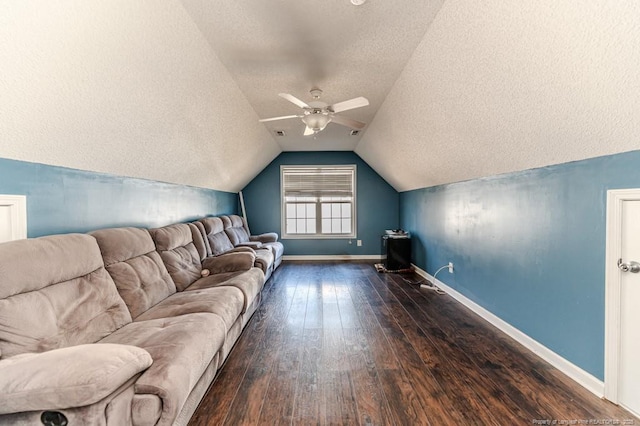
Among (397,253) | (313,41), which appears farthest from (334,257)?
(313,41)

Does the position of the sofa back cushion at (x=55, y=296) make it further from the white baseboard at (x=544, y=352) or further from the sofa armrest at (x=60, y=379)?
the white baseboard at (x=544, y=352)

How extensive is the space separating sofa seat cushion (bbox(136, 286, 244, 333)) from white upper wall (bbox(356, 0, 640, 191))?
2594 millimetres

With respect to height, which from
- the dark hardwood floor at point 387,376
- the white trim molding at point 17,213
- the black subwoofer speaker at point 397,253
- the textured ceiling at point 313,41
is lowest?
the dark hardwood floor at point 387,376

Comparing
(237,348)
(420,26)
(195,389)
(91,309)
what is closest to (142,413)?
(195,389)

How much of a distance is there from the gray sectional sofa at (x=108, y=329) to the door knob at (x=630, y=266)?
258cm

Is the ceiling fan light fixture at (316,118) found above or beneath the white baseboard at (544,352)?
above

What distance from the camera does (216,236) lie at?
13.8ft

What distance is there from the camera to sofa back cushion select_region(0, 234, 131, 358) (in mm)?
1313

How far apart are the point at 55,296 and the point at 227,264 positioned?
1740mm

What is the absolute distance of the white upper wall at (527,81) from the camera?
53.1 inches

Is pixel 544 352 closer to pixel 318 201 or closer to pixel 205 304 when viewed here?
pixel 205 304

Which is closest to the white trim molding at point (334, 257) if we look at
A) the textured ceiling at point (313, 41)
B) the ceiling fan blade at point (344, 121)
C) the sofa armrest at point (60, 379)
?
the ceiling fan blade at point (344, 121)

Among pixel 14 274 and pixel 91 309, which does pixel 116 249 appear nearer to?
pixel 91 309

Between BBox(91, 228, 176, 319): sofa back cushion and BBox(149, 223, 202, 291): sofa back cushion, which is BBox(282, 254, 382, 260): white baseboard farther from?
BBox(91, 228, 176, 319): sofa back cushion
